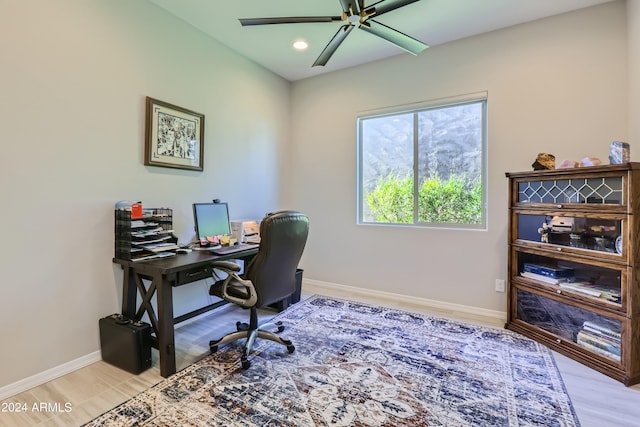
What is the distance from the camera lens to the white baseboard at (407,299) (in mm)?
2965

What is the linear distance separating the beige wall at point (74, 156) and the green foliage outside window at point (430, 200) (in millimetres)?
2136

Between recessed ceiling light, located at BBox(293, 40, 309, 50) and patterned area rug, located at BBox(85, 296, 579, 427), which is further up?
recessed ceiling light, located at BBox(293, 40, 309, 50)

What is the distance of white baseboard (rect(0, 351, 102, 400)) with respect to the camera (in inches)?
68.4

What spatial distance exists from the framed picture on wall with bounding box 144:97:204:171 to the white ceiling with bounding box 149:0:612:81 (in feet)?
2.89

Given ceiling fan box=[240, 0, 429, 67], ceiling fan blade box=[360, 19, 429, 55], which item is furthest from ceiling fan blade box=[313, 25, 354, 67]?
ceiling fan blade box=[360, 19, 429, 55]

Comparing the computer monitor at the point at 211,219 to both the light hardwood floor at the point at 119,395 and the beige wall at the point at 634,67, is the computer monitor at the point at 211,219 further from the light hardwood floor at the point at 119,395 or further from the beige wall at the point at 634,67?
the beige wall at the point at 634,67

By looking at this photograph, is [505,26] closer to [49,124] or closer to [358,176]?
[358,176]

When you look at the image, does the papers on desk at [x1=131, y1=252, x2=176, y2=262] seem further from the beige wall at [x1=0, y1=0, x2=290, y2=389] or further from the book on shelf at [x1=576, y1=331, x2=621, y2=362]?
the book on shelf at [x1=576, y1=331, x2=621, y2=362]

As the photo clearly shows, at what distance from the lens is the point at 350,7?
2057mm

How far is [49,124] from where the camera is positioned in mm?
1898

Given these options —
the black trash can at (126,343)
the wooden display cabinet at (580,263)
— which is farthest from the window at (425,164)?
the black trash can at (126,343)

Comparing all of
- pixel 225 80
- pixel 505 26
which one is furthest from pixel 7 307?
pixel 505 26

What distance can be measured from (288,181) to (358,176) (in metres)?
1.06

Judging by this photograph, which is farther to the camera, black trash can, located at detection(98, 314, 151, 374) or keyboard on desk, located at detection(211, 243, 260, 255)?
keyboard on desk, located at detection(211, 243, 260, 255)
